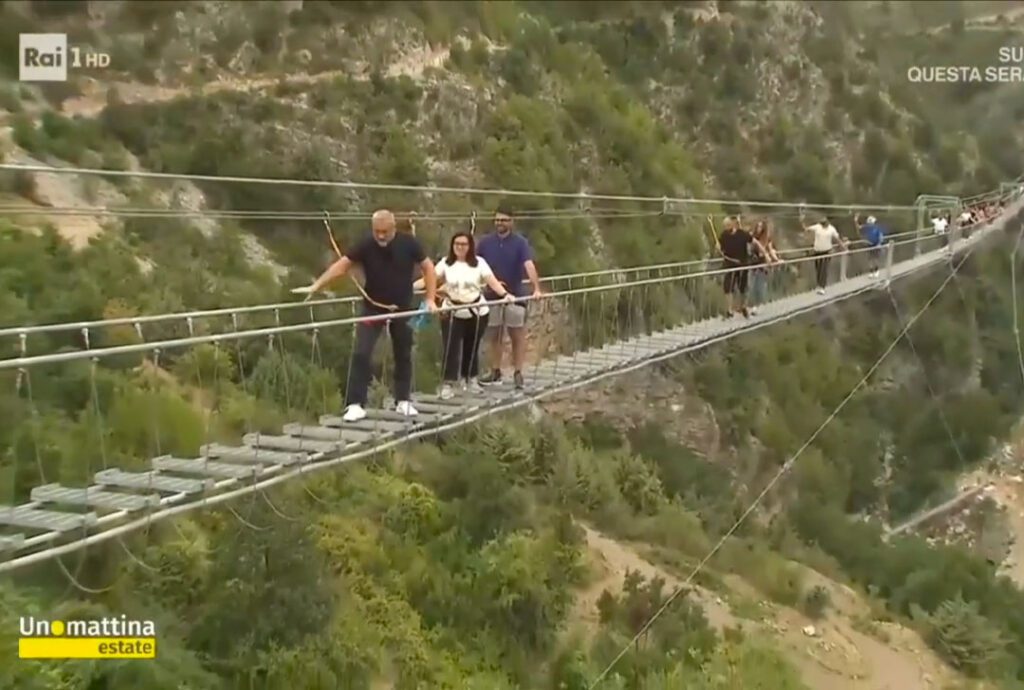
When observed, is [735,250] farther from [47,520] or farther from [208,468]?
[47,520]

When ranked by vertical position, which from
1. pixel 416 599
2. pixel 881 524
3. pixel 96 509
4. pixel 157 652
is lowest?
pixel 881 524

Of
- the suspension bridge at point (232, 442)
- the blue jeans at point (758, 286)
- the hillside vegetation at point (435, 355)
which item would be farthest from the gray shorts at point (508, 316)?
the blue jeans at point (758, 286)

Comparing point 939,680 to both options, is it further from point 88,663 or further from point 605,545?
point 88,663

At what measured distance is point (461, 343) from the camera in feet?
12.3

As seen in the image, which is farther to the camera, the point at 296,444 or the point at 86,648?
the point at 86,648

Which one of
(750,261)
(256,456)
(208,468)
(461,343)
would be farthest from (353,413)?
(750,261)

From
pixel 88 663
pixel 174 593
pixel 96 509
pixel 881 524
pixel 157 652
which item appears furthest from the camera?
pixel 881 524

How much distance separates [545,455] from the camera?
690cm

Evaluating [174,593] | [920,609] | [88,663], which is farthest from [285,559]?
[920,609]

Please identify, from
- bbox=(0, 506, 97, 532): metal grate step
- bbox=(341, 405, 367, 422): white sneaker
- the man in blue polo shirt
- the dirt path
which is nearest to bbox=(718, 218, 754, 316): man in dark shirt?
the dirt path

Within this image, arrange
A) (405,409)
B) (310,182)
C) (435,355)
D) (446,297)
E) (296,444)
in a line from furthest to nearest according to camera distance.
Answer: (435,355) < (310,182) < (446,297) < (405,409) < (296,444)

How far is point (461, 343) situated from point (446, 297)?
8.2 inches

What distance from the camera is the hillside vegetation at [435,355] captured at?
4.37 meters

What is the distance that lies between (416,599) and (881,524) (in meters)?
5.15
